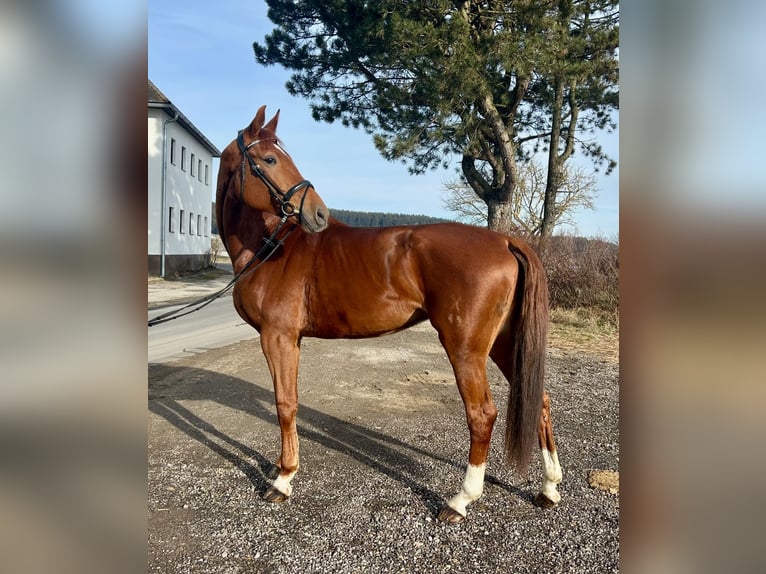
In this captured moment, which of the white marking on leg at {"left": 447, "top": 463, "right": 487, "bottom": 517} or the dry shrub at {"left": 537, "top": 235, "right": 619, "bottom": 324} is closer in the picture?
the white marking on leg at {"left": 447, "top": 463, "right": 487, "bottom": 517}

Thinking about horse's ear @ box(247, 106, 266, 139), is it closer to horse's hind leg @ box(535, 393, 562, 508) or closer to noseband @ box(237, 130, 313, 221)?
noseband @ box(237, 130, 313, 221)

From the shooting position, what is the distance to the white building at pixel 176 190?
63.1ft

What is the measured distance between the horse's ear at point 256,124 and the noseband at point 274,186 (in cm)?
6

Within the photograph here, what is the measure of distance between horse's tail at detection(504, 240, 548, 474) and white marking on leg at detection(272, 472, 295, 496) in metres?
1.40

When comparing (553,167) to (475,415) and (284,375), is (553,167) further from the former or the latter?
(284,375)

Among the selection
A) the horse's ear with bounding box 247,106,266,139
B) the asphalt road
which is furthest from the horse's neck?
the asphalt road

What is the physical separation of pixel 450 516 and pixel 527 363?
1011 mm

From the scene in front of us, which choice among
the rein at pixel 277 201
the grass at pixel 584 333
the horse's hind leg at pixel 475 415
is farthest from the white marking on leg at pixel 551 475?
the grass at pixel 584 333

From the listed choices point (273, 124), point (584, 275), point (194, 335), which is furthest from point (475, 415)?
point (584, 275)

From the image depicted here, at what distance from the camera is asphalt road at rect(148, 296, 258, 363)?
7.29 m

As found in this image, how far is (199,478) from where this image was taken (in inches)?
124

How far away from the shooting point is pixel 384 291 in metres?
2.93

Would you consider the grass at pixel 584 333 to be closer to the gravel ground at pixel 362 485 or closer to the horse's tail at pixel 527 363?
the gravel ground at pixel 362 485
